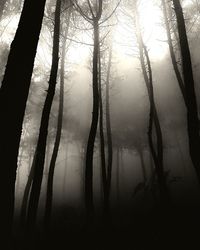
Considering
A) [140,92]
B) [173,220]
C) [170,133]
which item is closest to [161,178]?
[173,220]

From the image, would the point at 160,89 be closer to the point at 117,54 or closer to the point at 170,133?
the point at 170,133

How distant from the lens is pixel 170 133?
3491 cm

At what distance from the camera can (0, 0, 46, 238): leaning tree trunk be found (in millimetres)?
2617

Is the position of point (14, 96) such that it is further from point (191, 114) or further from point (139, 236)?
point (139, 236)

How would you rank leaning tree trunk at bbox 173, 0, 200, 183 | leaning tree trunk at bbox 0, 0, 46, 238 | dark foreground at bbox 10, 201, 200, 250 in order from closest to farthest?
1. leaning tree trunk at bbox 0, 0, 46, 238
2. leaning tree trunk at bbox 173, 0, 200, 183
3. dark foreground at bbox 10, 201, 200, 250

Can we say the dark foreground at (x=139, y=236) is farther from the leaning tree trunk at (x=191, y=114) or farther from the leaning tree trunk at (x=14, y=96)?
the leaning tree trunk at (x=14, y=96)

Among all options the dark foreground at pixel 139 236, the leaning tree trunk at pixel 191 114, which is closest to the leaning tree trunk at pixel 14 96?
the leaning tree trunk at pixel 191 114

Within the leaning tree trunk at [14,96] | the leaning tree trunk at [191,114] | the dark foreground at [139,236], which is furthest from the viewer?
the dark foreground at [139,236]

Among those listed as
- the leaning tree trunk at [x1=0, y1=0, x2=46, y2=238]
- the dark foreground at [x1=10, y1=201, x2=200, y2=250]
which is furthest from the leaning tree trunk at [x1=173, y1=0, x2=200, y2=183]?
the leaning tree trunk at [x1=0, y1=0, x2=46, y2=238]

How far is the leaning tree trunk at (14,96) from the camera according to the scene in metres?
2.62

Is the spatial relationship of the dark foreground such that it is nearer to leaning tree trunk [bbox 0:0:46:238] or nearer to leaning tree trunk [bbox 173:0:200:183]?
leaning tree trunk [bbox 173:0:200:183]

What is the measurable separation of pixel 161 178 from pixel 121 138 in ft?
68.0

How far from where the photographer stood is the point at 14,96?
2.83 metres

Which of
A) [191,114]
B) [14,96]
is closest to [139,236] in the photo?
[191,114]
